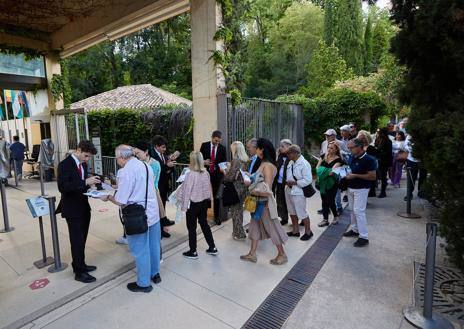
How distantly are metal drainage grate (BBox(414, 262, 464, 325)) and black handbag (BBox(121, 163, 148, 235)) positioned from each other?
3.24 m

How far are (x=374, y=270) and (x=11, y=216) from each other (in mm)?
7518

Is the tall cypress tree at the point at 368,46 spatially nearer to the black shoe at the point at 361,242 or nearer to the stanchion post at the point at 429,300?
the black shoe at the point at 361,242

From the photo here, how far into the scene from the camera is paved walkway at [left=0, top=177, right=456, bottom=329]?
123 inches

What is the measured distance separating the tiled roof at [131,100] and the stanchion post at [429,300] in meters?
12.7

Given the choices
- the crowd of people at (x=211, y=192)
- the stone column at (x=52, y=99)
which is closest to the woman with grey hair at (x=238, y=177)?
the crowd of people at (x=211, y=192)

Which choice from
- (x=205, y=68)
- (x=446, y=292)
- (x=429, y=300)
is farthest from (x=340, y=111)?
(x=429, y=300)

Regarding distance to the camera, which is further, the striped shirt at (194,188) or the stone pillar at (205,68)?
the stone pillar at (205,68)

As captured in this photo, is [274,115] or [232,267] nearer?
[232,267]

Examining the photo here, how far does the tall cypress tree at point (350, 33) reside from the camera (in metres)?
29.6

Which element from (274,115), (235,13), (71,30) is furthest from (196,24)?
(71,30)

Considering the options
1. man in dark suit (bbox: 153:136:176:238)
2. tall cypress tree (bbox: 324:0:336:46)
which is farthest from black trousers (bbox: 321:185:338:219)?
tall cypress tree (bbox: 324:0:336:46)

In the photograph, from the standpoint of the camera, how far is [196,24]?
6121 mm

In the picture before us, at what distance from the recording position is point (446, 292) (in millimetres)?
3605

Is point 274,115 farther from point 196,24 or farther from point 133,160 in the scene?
point 133,160
